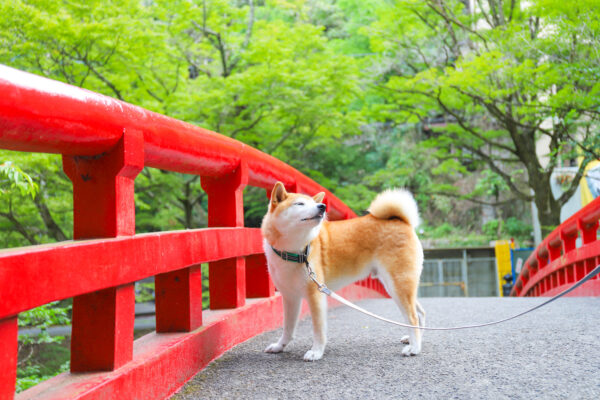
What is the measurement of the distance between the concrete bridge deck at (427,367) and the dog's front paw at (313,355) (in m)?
0.04

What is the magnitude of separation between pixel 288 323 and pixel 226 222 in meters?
0.72

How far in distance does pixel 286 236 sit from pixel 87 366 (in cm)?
132

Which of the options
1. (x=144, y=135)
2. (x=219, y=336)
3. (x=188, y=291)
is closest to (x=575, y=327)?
(x=219, y=336)

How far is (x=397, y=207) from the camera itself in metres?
3.35

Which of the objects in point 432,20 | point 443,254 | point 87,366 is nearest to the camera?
point 87,366

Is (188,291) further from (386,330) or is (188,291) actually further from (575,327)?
(575,327)

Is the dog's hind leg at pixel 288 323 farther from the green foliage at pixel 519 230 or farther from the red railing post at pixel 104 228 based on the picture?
the green foliage at pixel 519 230

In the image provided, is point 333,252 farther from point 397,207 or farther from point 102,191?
point 102,191

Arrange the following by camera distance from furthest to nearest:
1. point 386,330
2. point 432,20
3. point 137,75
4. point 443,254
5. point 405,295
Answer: point 443,254 < point 432,20 < point 137,75 < point 386,330 < point 405,295

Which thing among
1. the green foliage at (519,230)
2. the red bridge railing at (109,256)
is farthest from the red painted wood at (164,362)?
the green foliage at (519,230)

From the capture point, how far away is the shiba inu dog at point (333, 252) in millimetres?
2861

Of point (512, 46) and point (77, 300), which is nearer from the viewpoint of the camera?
point (77, 300)

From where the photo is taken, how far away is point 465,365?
2553mm

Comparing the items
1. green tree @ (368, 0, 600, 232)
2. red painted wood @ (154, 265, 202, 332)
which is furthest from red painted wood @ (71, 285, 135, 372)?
green tree @ (368, 0, 600, 232)
